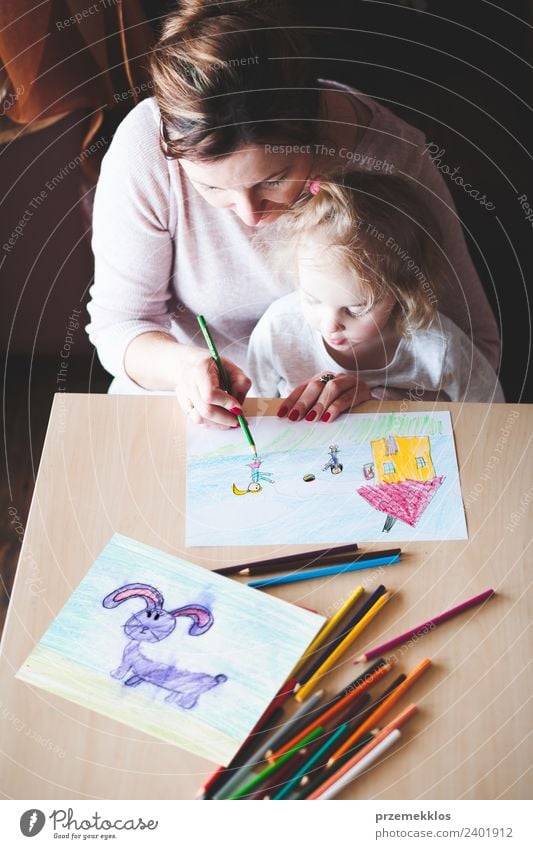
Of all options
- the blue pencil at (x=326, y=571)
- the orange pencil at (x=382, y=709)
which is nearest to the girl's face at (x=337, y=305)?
the blue pencil at (x=326, y=571)

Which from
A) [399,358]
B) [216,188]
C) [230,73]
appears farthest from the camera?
[399,358]

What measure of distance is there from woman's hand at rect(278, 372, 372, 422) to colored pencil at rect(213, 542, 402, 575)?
0.56 feet

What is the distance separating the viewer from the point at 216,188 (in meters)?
0.95

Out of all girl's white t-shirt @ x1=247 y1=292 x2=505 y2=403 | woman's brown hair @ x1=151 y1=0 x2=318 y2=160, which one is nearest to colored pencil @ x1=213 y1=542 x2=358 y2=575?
girl's white t-shirt @ x1=247 y1=292 x2=505 y2=403

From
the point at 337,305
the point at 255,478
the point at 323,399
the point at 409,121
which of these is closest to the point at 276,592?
the point at 255,478

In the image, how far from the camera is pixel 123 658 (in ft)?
2.28

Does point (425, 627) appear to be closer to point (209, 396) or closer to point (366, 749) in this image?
point (366, 749)

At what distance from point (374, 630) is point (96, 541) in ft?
0.84

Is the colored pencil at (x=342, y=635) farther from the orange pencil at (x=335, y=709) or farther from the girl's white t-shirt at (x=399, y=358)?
the girl's white t-shirt at (x=399, y=358)

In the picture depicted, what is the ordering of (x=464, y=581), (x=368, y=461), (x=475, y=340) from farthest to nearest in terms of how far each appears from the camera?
(x=475, y=340) → (x=368, y=461) → (x=464, y=581)

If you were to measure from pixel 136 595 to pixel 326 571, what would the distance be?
16cm

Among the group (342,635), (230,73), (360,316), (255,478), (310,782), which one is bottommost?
(310,782)
